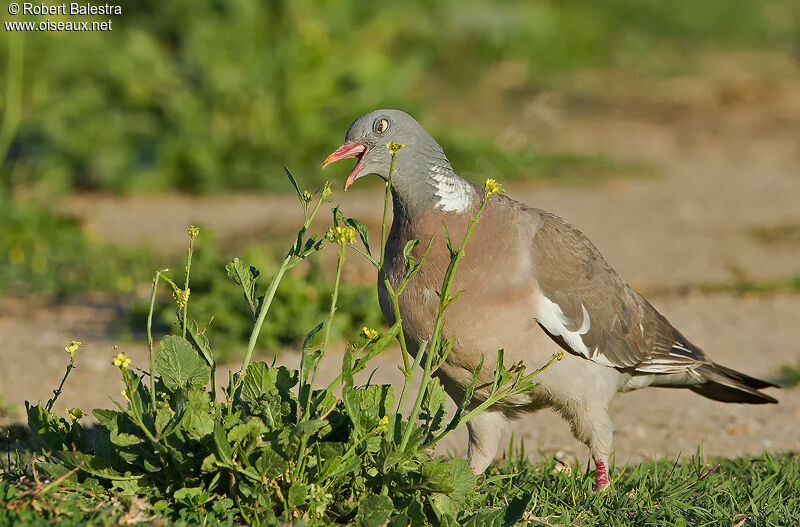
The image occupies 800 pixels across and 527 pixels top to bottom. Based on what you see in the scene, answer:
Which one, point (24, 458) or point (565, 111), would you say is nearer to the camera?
point (24, 458)

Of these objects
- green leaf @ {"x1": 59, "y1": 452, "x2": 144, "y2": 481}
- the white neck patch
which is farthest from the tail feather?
green leaf @ {"x1": 59, "y1": 452, "x2": 144, "y2": 481}

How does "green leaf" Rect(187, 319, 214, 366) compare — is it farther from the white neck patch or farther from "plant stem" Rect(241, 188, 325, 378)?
the white neck patch

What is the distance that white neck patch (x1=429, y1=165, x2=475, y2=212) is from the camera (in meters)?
3.68

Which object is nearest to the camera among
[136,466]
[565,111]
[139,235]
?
[136,466]

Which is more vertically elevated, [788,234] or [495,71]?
[495,71]

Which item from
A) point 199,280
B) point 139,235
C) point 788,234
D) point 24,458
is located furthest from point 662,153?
point 24,458

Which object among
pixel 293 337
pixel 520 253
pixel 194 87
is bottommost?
pixel 293 337

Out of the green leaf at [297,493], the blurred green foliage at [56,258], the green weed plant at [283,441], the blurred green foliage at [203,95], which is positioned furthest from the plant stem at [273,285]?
the blurred green foliage at [203,95]

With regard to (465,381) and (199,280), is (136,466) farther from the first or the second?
(199,280)

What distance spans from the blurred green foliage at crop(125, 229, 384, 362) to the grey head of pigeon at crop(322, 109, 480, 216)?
2.19 m

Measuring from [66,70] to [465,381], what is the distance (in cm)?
769

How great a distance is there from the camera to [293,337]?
19.3ft

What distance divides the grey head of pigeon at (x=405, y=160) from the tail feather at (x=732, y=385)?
1.35 m

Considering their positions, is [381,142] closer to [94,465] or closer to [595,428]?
[595,428]
